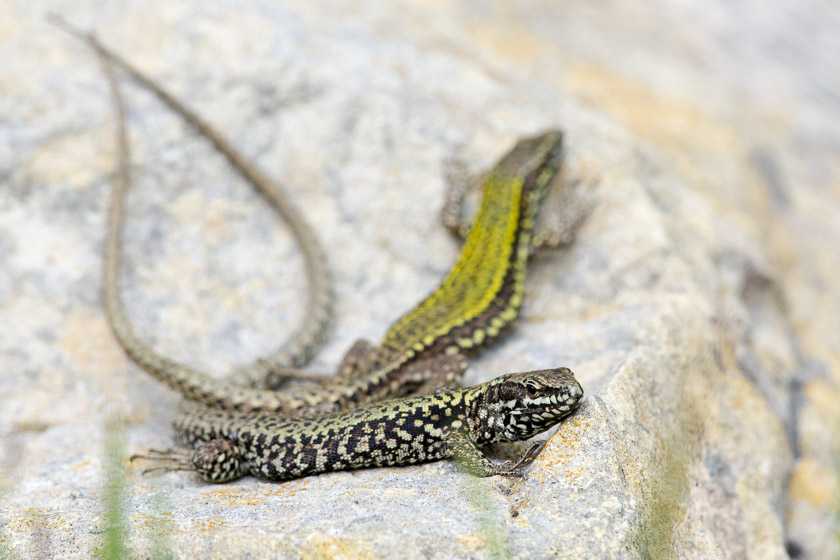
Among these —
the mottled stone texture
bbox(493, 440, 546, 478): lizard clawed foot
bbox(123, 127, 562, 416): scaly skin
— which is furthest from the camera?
bbox(123, 127, 562, 416): scaly skin

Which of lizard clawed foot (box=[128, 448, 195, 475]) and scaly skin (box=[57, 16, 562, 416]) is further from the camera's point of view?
scaly skin (box=[57, 16, 562, 416])

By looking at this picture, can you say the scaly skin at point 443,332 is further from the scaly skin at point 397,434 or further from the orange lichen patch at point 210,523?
the orange lichen patch at point 210,523

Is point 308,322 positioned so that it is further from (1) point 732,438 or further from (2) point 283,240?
(1) point 732,438

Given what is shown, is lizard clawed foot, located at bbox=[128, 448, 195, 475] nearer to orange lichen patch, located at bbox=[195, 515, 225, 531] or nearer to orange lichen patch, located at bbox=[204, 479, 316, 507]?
orange lichen patch, located at bbox=[204, 479, 316, 507]

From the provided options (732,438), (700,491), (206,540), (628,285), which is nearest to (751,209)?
(628,285)

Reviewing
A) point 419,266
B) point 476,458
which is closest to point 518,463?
point 476,458

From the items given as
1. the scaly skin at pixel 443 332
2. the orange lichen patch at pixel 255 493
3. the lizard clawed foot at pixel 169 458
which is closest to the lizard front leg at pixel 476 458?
the scaly skin at pixel 443 332

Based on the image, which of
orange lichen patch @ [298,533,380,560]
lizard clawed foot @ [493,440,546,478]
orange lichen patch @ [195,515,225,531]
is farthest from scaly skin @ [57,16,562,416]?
orange lichen patch @ [298,533,380,560]
